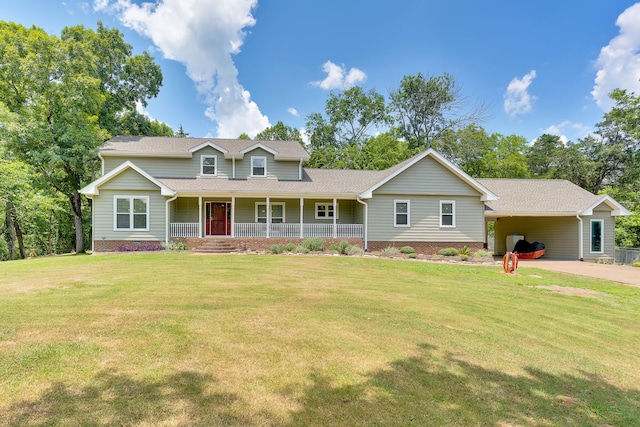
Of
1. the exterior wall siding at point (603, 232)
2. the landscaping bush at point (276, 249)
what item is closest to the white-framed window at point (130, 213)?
the landscaping bush at point (276, 249)

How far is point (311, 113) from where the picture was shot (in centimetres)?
3928

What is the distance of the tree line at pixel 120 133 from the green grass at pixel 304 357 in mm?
17232

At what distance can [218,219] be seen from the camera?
64.8ft

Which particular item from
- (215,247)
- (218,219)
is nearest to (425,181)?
(215,247)

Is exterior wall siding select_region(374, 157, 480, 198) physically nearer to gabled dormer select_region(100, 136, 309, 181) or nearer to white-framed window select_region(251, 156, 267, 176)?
gabled dormer select_region(100, 136, 309, 181)

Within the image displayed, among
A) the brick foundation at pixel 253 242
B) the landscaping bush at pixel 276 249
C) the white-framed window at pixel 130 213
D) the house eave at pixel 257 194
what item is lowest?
the landscaping bush at pixel 276 249

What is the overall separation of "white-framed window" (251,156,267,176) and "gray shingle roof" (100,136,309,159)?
975 millimetres

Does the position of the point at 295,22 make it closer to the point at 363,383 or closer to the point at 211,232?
the point at 211,232

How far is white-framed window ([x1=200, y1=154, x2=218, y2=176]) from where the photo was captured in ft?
66.9

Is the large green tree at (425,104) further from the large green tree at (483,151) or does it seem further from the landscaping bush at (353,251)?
the landscaping bush at (353,251)

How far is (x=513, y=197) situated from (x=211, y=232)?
19.2m

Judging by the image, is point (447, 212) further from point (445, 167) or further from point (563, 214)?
point (563, 214)

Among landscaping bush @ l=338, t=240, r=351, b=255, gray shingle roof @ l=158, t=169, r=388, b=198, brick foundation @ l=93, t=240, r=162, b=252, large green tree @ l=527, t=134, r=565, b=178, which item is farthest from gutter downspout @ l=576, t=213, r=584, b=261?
brick foundation @ l=93, t=240, r=162, b=252

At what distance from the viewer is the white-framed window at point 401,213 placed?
18.5 metres
